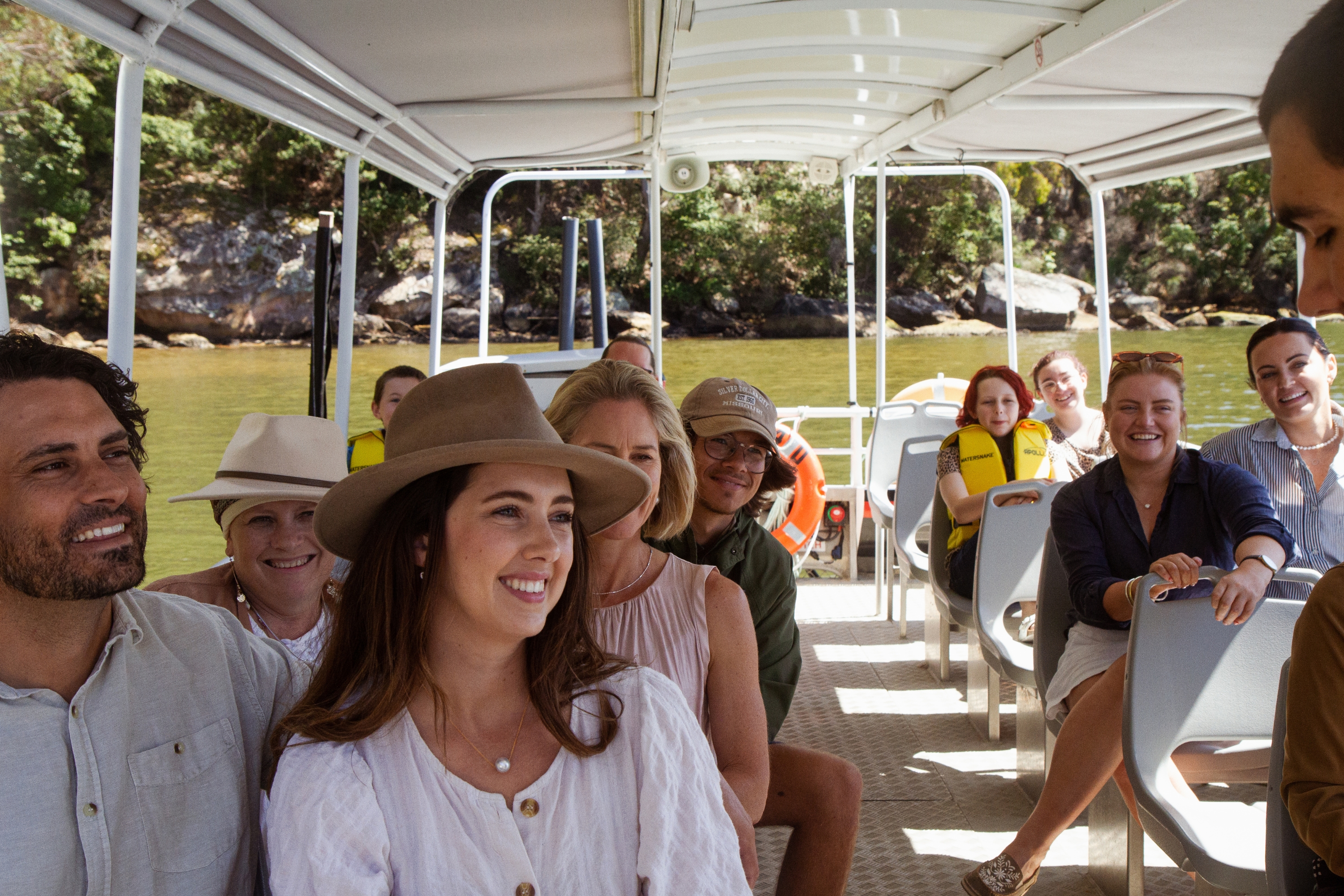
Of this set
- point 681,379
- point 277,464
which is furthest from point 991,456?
point 681,379

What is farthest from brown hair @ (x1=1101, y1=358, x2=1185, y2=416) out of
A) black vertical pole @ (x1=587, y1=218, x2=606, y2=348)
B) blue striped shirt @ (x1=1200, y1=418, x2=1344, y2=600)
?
black vertical pole @ (x1=587, y1=218, x2=606, y2=348)

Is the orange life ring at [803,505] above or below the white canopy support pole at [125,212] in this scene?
below

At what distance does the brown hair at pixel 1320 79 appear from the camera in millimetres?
629

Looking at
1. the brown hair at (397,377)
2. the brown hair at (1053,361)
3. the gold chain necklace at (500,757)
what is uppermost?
the brown hair at (1053,361)

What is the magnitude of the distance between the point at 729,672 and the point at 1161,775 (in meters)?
0.89

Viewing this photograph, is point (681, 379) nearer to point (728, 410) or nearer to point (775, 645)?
point (728, 410)

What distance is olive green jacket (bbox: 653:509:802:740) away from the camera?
1.99 metres

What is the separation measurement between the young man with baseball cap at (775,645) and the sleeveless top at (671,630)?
0.69 feet

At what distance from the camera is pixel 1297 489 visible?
117 inches

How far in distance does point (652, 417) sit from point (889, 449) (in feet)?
11.9

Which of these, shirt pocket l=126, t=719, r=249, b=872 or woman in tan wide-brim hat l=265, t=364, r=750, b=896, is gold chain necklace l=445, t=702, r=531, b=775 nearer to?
woman in tan wide-brim hat l=265, t=364, r=750, b=896

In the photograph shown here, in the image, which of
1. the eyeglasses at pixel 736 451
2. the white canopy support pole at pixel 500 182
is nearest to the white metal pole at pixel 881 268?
the white canopy support pole at pixel 500 182

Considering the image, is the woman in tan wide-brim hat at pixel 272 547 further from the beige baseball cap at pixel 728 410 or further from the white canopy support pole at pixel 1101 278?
the white canopy support pole at pixel 1101 278

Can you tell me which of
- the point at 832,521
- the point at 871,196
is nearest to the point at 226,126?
the point at 871,196
